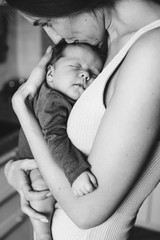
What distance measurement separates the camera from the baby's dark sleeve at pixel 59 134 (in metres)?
0.86

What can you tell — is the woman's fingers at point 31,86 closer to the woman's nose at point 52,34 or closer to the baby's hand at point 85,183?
the woman's nose at point 52,34

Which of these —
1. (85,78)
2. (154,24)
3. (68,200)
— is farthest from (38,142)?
(154,24)

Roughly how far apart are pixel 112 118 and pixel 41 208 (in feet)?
1.55

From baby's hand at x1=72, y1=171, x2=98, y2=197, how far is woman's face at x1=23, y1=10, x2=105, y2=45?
345 millimetres

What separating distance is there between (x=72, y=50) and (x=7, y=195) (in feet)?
3.82

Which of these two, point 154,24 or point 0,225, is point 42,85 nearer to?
point 154,24

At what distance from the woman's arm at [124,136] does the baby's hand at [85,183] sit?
1cm

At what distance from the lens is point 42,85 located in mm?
1146

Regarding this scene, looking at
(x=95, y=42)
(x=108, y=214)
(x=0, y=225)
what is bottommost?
(x=0, y=225)

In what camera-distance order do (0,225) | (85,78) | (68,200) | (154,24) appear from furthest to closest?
(0,225)
(85,78)
(68,200)
(154,24)

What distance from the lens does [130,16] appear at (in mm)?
857

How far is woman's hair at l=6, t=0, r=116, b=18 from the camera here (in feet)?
2.51

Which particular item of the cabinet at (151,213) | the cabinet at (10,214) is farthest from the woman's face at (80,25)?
the cabinet at (151,213)

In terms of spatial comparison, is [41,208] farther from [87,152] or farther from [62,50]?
[62,50]
